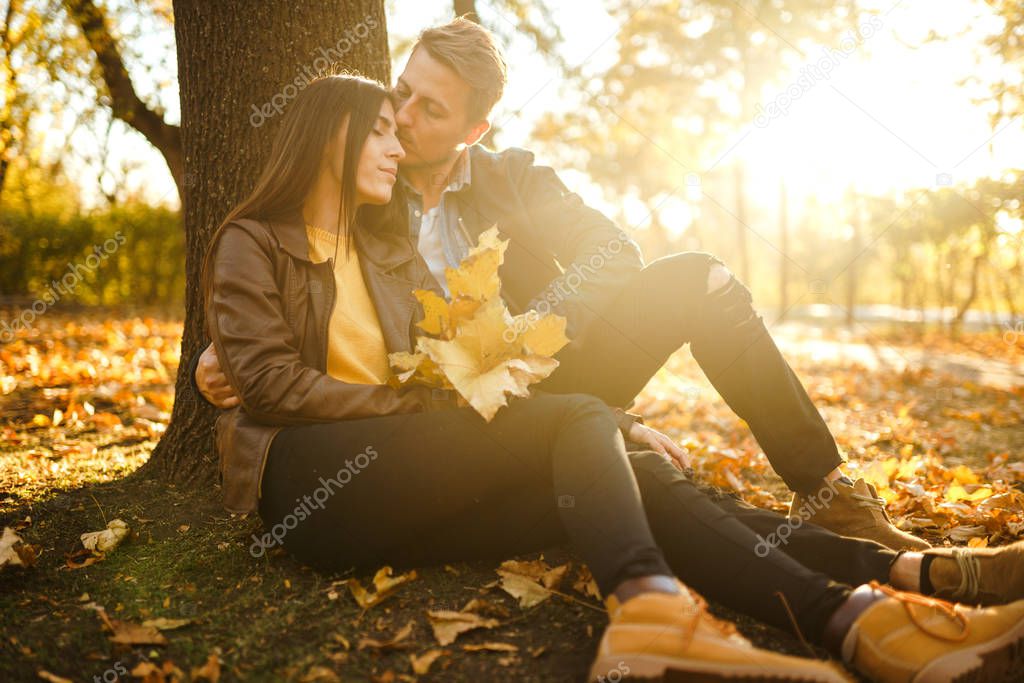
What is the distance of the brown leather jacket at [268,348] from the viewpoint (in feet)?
6.04

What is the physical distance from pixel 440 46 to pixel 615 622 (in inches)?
78.9

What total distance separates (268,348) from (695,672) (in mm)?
1233

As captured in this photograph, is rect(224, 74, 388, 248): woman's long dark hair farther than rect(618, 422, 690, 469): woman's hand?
Yes

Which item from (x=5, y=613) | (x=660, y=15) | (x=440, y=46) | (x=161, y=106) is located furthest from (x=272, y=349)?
(x=660, y=15)

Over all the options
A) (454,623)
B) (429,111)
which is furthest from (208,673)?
(429,111)

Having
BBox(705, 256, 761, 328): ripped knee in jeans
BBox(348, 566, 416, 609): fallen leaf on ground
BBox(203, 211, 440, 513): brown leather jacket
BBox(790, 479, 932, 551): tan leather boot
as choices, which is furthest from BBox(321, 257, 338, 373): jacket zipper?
BBox(790, 479, 932, 551): tan leather boot

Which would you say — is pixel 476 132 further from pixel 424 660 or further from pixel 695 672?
pixel 695 672

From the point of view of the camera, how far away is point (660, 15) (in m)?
13.3

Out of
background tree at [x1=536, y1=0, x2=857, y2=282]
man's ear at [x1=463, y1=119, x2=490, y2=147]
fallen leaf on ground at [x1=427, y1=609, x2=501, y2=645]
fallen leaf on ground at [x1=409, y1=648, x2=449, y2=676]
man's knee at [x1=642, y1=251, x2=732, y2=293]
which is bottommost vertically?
fallen leaf on ground at [x1=409, y1=648, x2=449, y2=676]

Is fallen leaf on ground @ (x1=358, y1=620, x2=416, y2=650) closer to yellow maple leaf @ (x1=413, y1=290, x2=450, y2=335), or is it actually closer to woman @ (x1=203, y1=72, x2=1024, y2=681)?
woman @ (x1=203, y1=72, x2=1024, y2=681)

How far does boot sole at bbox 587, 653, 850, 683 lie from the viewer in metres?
1.33

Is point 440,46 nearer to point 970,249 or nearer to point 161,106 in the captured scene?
point 161,106

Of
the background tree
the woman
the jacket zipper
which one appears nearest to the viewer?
the woman

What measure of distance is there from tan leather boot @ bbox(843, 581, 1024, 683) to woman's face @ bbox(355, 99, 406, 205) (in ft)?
5.48
